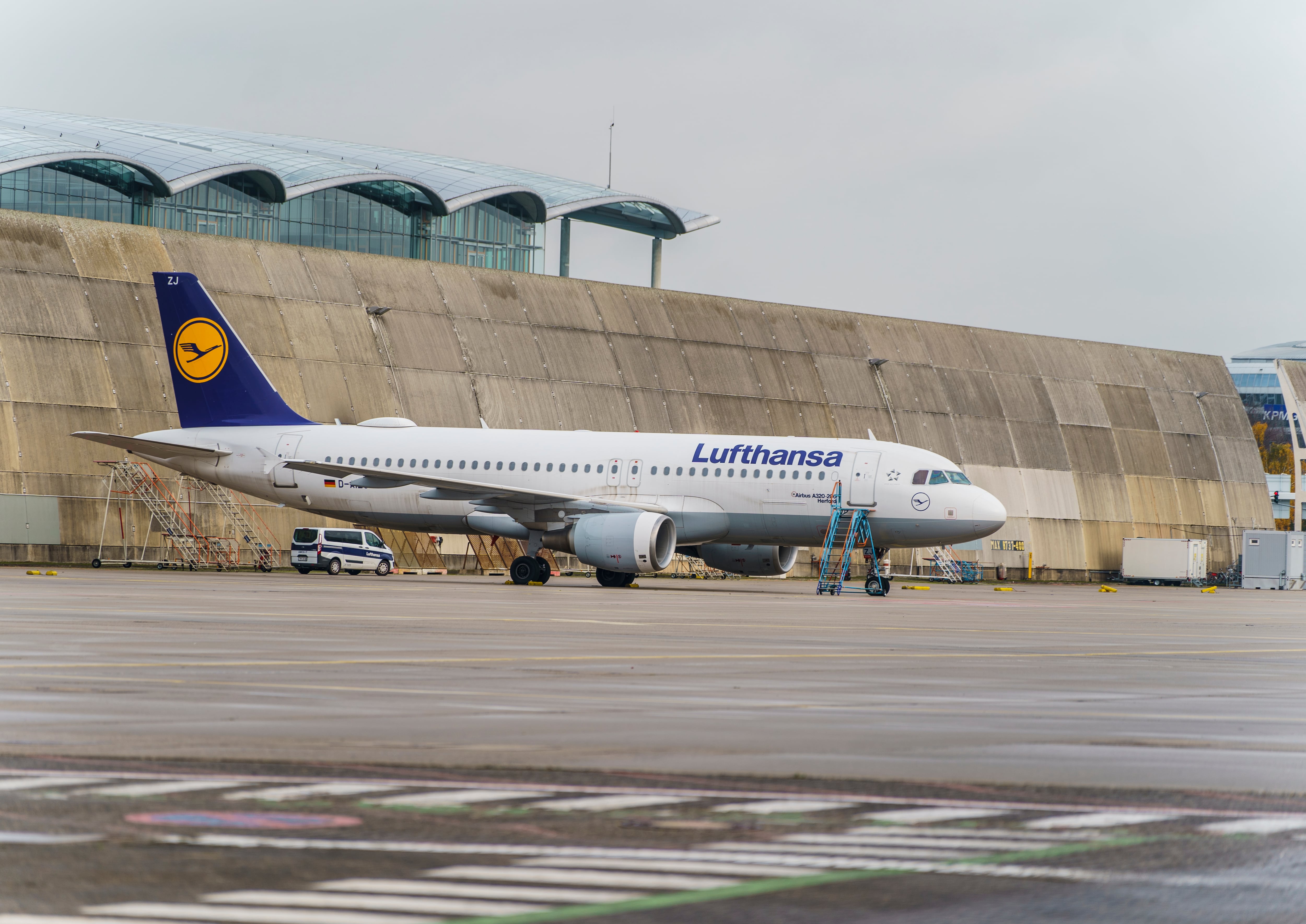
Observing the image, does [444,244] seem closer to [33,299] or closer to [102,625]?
[33,299]

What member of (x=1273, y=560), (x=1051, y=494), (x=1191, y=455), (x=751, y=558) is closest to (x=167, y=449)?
(x=751, y=558)

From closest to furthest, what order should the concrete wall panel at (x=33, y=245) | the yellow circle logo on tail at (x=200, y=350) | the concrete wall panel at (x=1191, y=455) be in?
the yellow circle logo on tail at (x=200, y=350)
the concrete wall panel at (x=33, y=245)
the concrete wall panel at (x=1191, y=455)

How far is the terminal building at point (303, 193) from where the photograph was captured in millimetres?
75250

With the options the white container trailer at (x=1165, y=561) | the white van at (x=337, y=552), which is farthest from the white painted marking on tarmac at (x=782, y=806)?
the white container trailer at (x=1165, y=561)

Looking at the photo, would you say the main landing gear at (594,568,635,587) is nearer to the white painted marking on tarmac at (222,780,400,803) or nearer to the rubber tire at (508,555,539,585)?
the rubber tire at (508,555,539,585)

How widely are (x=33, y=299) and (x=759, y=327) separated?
27.6 metres

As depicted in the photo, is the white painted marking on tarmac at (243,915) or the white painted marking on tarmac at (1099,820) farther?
the white painted marking on tarmac at (1099,820)

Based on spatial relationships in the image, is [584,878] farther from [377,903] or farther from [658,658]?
[658,658]

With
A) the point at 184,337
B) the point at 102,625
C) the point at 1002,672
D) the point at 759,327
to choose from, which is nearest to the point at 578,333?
the point at 759,327

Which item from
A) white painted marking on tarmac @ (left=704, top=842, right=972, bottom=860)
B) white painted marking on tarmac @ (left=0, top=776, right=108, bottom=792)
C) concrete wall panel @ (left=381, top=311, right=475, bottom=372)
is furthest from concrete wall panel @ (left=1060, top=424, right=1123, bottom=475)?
white painted marking on tarmac @ (left=704, top=842, right=972, bottom=860)

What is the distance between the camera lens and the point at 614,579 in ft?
136

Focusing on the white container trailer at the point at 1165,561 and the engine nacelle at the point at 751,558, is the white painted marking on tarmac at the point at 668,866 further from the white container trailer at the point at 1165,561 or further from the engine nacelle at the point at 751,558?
the white container trailer at the point at 1165,561

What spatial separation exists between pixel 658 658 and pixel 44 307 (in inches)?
1567

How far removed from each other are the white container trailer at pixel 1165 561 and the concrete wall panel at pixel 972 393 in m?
7.97
